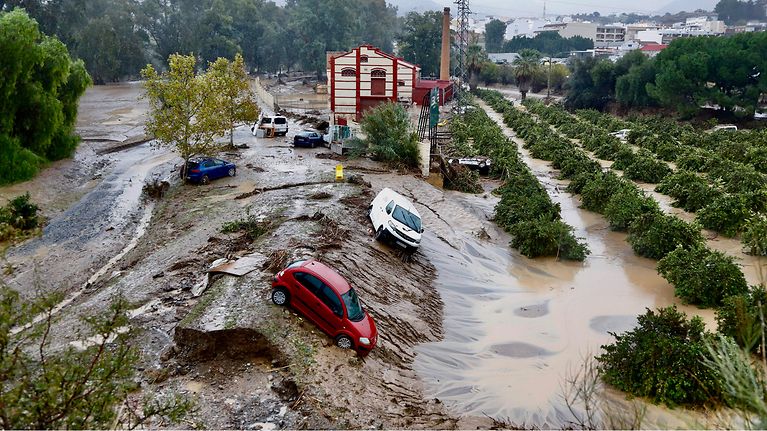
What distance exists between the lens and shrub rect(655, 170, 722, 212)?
28.6 meters

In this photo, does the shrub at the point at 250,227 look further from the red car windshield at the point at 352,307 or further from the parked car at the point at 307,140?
the parked car at the point at 307,140

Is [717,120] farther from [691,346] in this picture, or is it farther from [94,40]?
[94,40]

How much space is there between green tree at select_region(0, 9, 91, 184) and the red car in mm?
22925

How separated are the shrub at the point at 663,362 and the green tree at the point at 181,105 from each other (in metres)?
22.3

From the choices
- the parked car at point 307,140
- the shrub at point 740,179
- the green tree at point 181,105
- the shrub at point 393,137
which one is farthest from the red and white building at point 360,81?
the shrub at point 740,179

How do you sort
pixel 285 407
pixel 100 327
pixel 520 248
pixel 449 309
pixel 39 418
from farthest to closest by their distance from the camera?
pixel 520 248 < pixel 449 309 < pixel 285 407 < pixel 100 327 < pixel 39 418

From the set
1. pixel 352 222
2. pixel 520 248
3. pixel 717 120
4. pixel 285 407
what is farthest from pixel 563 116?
pixel 285 407

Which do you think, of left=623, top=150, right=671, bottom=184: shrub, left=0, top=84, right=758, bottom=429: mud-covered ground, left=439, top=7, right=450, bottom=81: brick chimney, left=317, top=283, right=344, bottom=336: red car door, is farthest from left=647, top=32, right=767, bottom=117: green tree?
left=317, top=283, right=344, bottom=336: red car door

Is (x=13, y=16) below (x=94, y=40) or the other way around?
below

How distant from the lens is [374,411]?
10492 millimetres

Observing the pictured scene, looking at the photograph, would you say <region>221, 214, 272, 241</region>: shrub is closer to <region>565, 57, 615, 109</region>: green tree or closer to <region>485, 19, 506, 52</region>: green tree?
<region>565, 57, 615, 109</region>: green tree

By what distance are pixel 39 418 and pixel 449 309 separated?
13.1 m

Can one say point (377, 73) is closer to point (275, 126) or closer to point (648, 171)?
point (275, 126)

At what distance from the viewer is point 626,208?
25.6 metres
